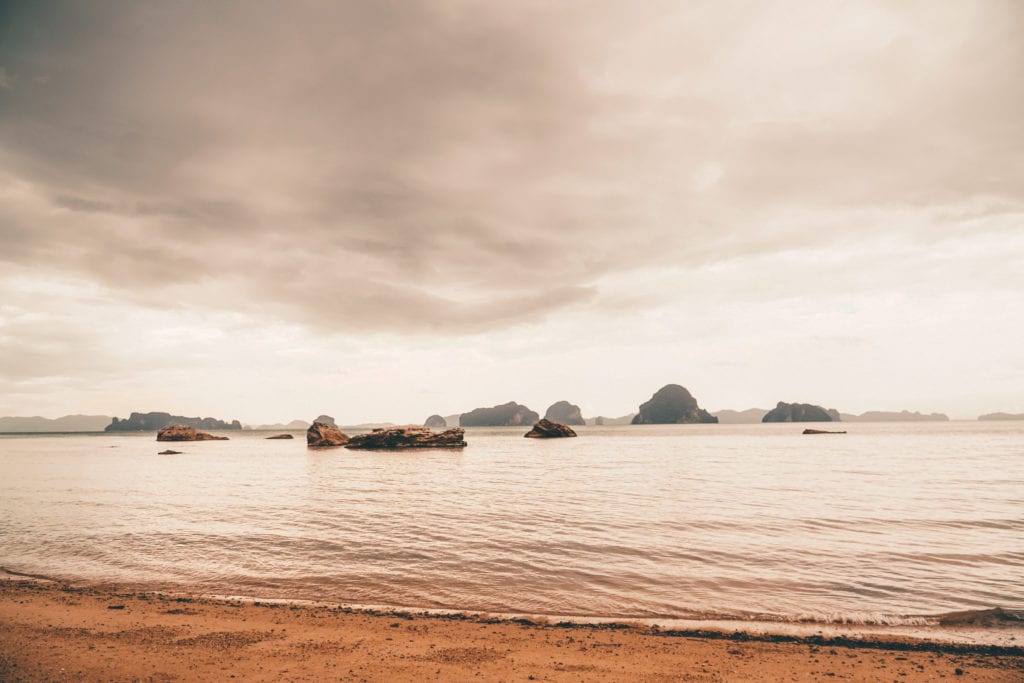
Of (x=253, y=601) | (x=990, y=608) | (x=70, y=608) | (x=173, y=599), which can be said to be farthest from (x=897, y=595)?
(x=70, y=608)

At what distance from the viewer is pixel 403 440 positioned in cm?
8312

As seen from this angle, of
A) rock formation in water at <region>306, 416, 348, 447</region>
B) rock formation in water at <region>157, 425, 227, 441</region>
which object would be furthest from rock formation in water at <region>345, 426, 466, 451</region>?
rock formation in water at <region>157, 425, 227, 441</region>

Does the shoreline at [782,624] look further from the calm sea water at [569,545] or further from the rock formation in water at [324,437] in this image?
the rock formation in water at [324,437]

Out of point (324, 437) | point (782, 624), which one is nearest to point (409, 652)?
point (782, 624)

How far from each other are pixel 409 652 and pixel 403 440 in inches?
3073

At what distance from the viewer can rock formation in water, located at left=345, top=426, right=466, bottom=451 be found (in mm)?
82938

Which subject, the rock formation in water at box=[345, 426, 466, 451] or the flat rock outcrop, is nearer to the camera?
the rock formation in water at box=[345, 426, 466, 451]

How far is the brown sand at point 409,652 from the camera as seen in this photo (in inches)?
292

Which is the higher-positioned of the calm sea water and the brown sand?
the brown sand

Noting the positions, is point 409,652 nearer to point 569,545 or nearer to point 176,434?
point 569,545

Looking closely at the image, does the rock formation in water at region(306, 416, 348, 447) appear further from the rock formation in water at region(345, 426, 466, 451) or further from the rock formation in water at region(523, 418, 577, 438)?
the rock formation in water at region(523, 418, 577, 438)

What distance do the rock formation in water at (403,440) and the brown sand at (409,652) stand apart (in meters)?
74.1

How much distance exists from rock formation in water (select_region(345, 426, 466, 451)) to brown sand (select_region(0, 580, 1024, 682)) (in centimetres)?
7413

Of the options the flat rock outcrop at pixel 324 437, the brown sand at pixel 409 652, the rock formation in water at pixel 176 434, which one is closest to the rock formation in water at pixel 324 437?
the flat rock outcrop at pixel 324 437
